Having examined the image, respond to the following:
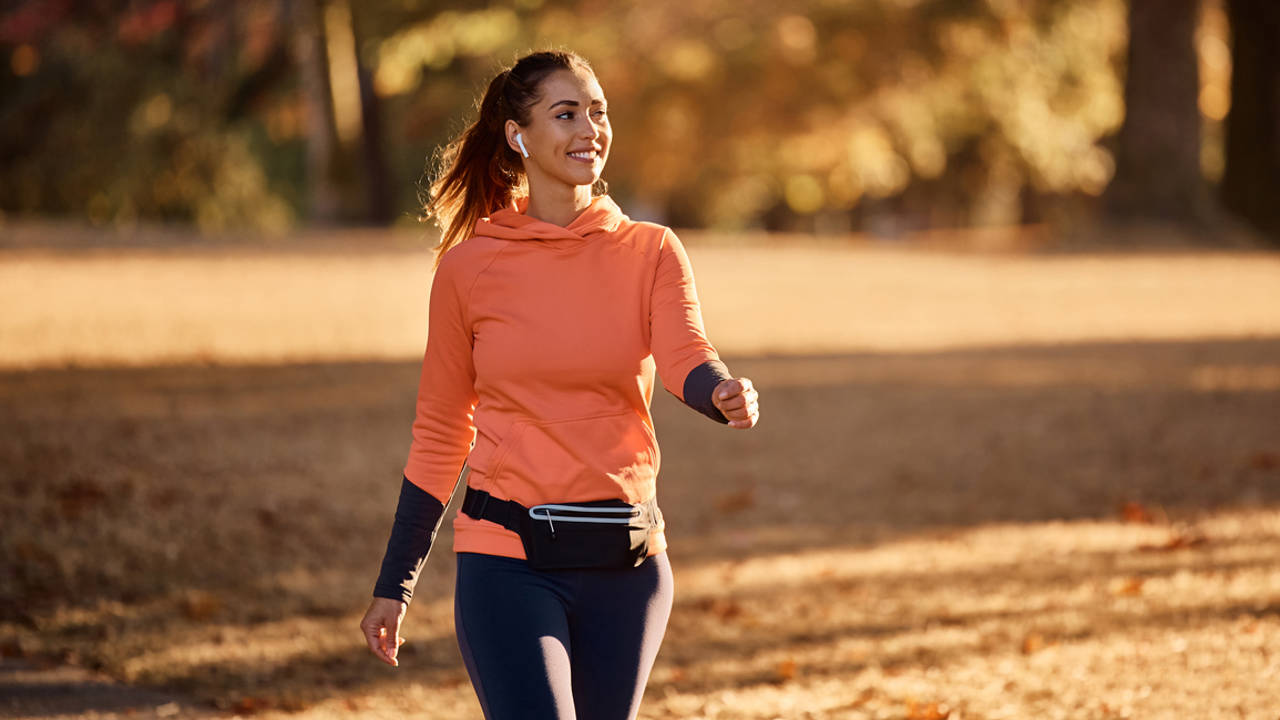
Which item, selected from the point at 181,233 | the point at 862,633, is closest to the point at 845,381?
the point at 862,633

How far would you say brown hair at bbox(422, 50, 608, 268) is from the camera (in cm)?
309

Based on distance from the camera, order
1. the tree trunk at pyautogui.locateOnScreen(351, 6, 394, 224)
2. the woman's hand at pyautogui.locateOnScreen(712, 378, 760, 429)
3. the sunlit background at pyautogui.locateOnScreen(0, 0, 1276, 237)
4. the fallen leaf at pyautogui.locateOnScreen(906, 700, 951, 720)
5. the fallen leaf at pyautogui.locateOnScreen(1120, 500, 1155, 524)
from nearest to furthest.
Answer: the woman's hand at pyautogui.locateOnScreen(712, 378, 760, 429), the fallen leaf at pyautogui.locateOnScreen(906, 700, 951, 720), the fallen leaf at pyautogui.locateOnScreen(1120, 500, 1155, 524), the tree trunk at pyautogui.locateOnScreen(351, 6, 394, 224), the sunlit background at pyautogui.locateOnScreen(0, 0, 1276, 237)

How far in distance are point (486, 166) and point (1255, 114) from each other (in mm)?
23354

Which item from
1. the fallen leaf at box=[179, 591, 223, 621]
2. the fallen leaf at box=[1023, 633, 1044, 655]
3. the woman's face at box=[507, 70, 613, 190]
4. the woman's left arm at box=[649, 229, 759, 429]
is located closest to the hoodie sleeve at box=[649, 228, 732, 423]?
the woman's left arm at box=[649, 229, 759, 429]

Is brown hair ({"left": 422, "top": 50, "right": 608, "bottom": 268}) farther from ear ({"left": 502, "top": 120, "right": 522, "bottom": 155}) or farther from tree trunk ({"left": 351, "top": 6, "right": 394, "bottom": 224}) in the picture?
tree trunk ({"left": 351, "top": 6, "right": 394, "bottom": 224})

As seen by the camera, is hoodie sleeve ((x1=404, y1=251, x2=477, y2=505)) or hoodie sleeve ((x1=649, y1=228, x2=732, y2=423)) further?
hoodie sleeve ((x1=404, y1=251, x2=477, y2=505))

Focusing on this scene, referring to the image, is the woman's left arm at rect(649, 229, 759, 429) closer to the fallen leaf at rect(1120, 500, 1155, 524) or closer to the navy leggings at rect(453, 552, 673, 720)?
the navy leggings at rect(453, 552, 673, 720)

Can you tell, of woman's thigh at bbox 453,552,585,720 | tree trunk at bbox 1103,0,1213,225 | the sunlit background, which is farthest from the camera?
the sunlit background

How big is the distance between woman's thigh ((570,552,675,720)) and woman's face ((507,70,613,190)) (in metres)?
0.87

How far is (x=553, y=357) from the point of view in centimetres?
289

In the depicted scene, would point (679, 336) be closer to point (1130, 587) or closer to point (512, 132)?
point (512, 132)

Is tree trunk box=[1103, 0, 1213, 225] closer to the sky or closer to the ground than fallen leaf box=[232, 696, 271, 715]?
closer to the sky

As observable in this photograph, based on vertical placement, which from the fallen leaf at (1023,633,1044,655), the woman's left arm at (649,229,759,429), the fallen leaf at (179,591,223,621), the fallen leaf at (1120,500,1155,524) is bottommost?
the fallen leaf at (1120,500,1155,524)

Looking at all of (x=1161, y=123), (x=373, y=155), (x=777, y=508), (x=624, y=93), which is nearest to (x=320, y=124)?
(x=373, y=155)
